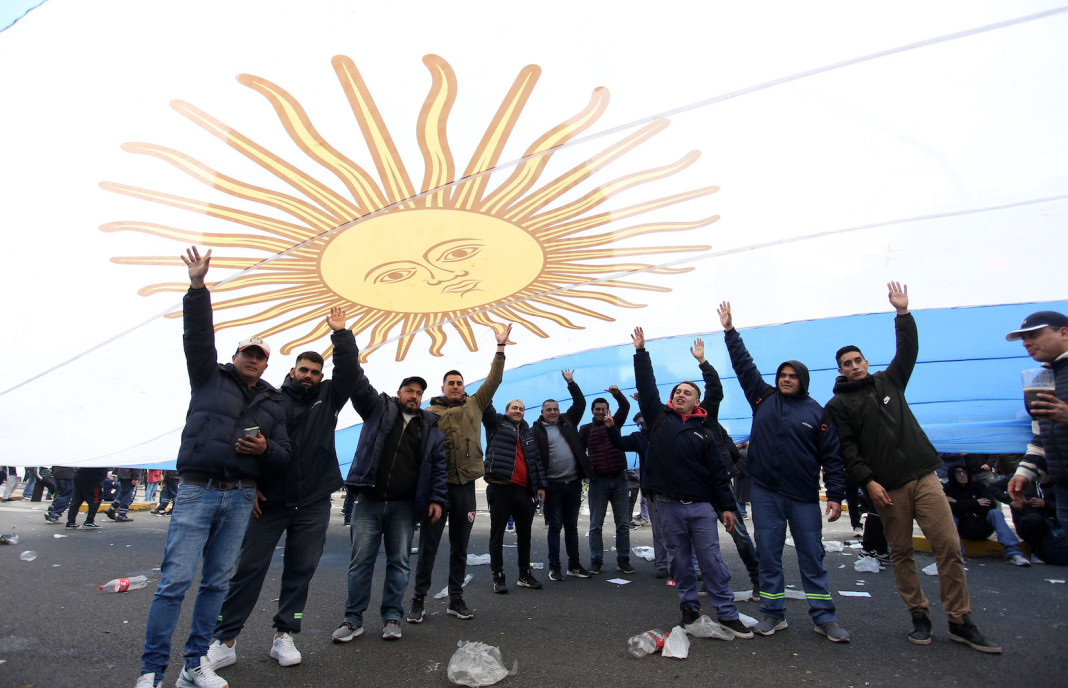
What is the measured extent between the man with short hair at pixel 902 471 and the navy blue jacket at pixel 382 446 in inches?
98.8

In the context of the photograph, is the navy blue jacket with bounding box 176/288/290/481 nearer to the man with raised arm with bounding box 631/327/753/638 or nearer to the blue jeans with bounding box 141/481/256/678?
the blue jeans with bounding box 141/481/256/678

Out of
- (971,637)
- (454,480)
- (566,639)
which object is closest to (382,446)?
(454,480)

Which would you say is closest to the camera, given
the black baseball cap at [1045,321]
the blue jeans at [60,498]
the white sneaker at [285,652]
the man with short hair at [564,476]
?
the black baseball cap at [1045,321]

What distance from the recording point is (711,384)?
4.29m

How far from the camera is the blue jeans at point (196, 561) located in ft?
7.64

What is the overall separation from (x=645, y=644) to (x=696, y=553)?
0.65 metres

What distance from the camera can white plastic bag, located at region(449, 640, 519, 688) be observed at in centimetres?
254

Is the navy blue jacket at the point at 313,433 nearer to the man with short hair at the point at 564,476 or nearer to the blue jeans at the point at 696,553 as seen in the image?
the blue jeans at the point at 696,553

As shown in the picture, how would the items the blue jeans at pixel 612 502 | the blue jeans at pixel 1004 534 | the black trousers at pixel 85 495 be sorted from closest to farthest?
the blue jeans at pixel 612 502
the blue jeans at pixel 1004 534
the black trousers at pixel 85 495

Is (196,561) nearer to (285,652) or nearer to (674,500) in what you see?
(285,652)

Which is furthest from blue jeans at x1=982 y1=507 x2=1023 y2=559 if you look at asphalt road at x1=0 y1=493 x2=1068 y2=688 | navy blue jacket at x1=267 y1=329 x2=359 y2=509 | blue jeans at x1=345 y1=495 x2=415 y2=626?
navy blue jacket at x1=267 y1=329 x2=359 y2=509

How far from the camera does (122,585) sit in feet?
14.7

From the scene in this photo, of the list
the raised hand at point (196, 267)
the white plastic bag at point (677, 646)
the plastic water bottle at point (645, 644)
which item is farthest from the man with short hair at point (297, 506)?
the white plastic bag at point (677, 646)

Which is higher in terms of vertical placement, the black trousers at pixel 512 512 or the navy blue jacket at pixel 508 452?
the navy blue jacket at pixel 508 452
